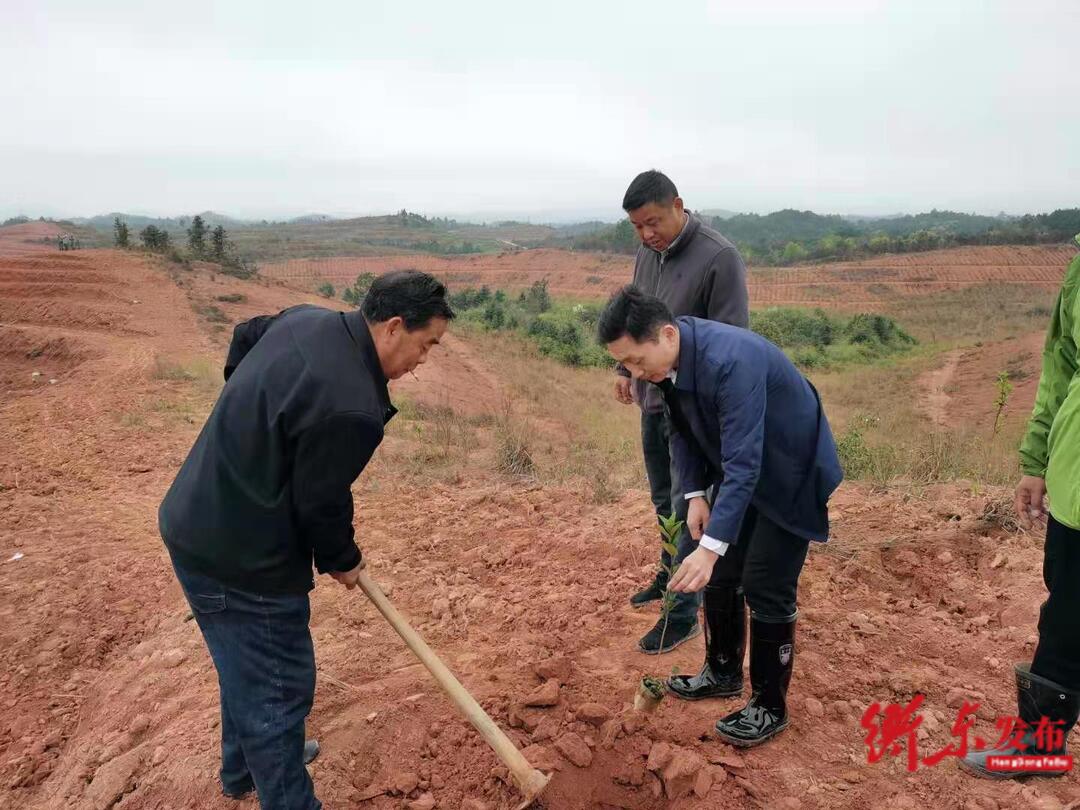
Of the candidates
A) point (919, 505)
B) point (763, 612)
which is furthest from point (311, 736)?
point (919, 505)

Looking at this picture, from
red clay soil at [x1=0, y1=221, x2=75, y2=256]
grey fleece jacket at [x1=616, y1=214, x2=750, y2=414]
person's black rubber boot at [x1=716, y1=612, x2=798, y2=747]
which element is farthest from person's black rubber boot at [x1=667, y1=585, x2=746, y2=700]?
red clay soil at [x1=0, y1=221, x2=75, y2=256]

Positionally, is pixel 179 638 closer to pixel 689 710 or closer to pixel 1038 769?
pixel 689 710

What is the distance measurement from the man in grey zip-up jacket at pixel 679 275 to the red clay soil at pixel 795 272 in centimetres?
3127

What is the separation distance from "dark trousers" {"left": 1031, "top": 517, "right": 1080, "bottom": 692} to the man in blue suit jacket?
0.60 m

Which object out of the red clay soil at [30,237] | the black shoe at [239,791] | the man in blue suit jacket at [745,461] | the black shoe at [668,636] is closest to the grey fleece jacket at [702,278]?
the man in blue suit jacket at [745,461]

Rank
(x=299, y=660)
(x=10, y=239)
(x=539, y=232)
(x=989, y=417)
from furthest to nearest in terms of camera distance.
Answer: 1. (x=539, y=232)
2. (x=10, y=239)
3. (x=989, y=417)
4. (x=299, y=660)

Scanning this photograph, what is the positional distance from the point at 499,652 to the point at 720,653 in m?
0.95

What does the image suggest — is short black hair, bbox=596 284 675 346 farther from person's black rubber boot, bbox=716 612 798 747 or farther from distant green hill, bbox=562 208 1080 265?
distant green hill, bbox=562 208 1080 265

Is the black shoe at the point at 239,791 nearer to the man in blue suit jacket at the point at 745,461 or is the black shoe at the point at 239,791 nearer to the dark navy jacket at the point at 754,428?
the man in blue suit jacket at the point at 745,461

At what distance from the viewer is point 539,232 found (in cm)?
9306

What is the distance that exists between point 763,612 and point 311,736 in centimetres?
167

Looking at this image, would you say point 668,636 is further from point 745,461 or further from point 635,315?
point 635,315

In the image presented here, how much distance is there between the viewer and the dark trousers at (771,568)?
2055mm

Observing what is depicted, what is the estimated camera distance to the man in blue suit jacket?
1884 mm
